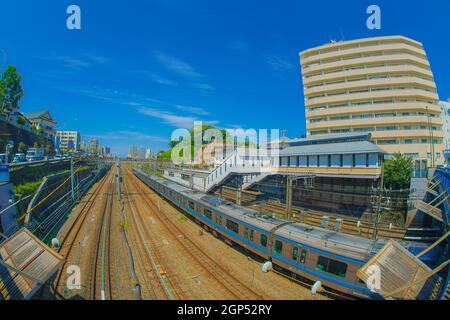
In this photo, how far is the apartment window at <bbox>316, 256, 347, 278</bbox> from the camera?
8725 millimetres

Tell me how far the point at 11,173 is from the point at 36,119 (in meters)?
66.2

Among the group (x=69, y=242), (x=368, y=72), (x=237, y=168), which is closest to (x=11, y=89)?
(x=69, y=242)

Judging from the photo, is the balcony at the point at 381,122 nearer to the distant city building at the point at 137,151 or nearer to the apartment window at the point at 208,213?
the apartment window at the point at 208,213

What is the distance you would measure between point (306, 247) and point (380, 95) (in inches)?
1400

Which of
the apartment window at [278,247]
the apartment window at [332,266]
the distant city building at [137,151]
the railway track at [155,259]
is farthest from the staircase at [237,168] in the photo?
the distant city building at [137,151]

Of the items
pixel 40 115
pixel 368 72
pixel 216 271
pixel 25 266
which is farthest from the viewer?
pixel 40 115

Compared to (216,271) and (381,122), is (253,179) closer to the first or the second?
(216,271)

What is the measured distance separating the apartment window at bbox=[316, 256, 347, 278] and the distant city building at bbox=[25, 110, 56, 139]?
79.4 m

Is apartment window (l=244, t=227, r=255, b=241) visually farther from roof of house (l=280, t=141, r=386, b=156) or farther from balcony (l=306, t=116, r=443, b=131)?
balcony (l=306, t=116, r=443, b=131)

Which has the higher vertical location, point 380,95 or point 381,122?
point 380,95

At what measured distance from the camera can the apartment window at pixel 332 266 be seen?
8.73m

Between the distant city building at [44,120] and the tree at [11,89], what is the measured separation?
115ft

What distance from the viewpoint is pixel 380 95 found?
34.0 m

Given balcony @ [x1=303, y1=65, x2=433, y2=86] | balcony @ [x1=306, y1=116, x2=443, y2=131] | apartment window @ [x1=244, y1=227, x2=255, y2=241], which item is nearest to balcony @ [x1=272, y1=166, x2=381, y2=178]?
apartment window @ [x1=244, y1=227, x2=255, y2=241]
